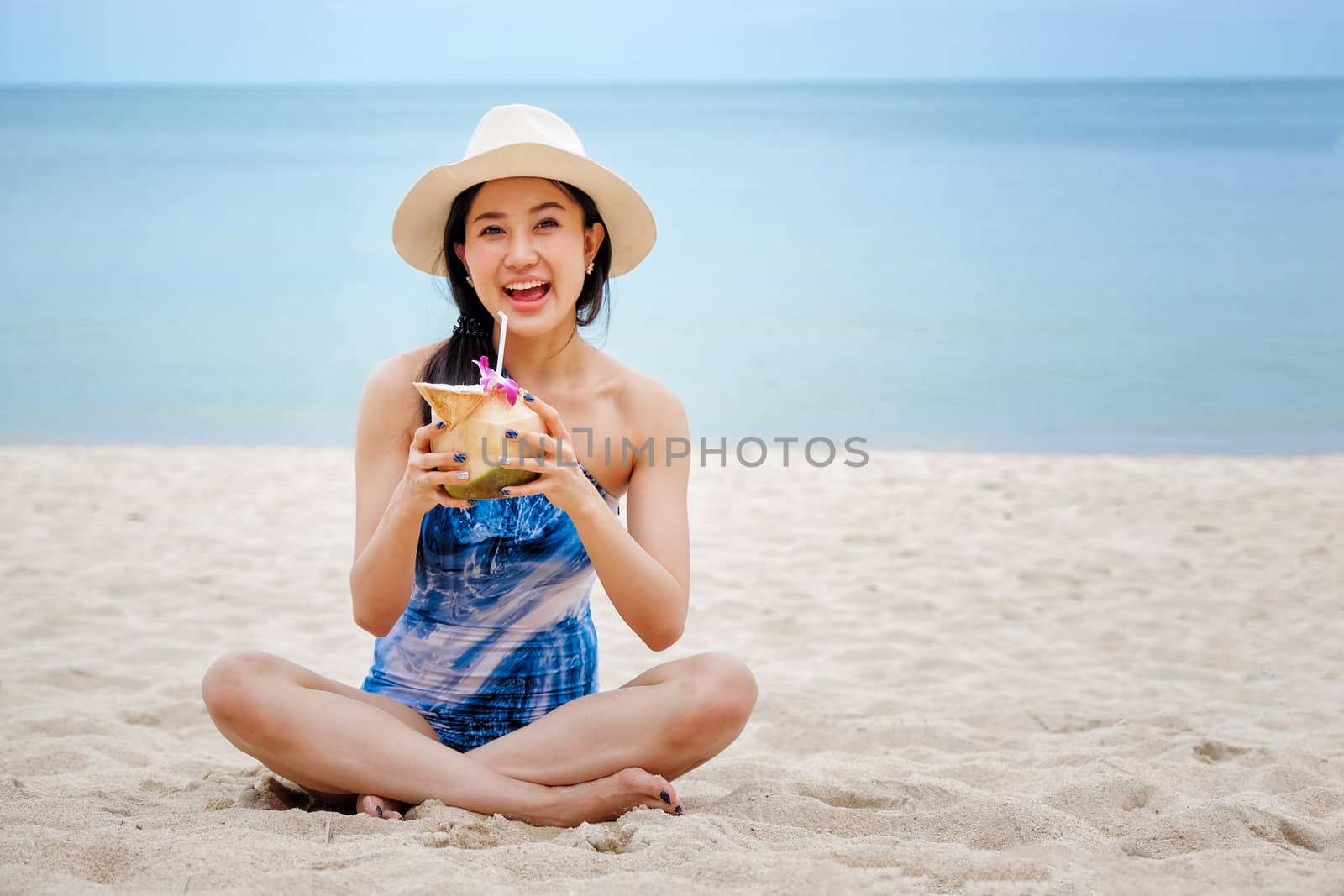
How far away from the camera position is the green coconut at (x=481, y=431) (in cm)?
235

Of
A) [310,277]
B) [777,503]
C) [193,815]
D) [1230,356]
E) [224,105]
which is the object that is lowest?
[193,815]

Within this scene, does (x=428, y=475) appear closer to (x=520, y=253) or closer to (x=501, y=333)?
(x=501, y=333)

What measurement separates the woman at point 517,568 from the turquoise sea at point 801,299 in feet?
1.35

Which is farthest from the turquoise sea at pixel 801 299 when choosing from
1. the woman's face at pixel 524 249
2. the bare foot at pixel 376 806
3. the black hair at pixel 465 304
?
the bare foot at pixel 376 806

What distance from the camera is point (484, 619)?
288cm

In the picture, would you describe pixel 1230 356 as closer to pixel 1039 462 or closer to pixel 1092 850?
pixel 1039 462

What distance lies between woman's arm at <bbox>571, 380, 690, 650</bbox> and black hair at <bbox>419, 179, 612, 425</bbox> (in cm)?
39

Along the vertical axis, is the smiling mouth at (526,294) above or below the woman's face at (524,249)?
below

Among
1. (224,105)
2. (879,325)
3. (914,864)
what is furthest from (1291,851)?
(224,105)

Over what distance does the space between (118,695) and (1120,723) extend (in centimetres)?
326

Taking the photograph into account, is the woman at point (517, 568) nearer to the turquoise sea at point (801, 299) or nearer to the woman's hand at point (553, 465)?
the woman's hand at point (553, 465)

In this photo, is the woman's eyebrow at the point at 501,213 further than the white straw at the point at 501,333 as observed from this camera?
Yes

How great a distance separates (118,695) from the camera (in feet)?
12.7

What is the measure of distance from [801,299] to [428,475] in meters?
14.3
